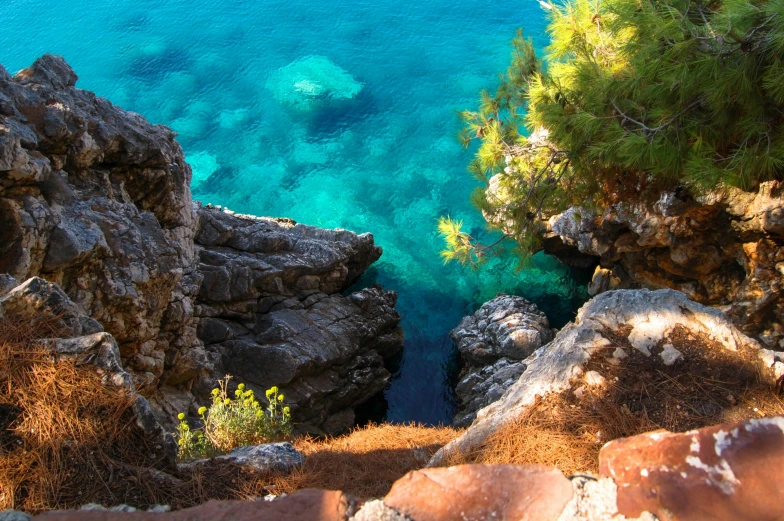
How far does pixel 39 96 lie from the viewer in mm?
7863

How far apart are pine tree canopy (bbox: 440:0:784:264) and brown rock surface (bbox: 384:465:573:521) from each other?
15.5 ft

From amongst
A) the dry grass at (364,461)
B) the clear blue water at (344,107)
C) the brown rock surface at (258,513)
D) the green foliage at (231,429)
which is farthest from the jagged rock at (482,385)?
the brown rock surface at (258,513)

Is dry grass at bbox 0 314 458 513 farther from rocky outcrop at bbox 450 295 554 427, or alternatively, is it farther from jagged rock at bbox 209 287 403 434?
rocky outcrop at bbox 450 295 554 427

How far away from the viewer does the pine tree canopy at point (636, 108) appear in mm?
5738

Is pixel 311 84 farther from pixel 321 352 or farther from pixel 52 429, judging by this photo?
pixel 52 429

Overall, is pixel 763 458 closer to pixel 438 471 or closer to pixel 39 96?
pixel 438 471

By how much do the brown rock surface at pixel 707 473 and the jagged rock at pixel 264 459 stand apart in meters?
2.73

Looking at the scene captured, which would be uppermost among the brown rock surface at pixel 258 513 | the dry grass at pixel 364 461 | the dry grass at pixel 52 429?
the dry grass at pixel 52 429

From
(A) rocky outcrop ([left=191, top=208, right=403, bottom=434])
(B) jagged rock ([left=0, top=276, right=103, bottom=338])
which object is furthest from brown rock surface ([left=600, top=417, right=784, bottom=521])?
(A) rocky outcrop ([left=191, top=208, right=403, bottom=434])

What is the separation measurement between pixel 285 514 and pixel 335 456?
3.14 meters

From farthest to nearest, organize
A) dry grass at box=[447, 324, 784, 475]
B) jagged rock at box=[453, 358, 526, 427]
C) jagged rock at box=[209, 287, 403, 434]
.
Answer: jagged rock at box=[209, 287, 403, 434], jagged rock at box=[453, 358, 526, 427], dry grass at box=[447, 324, 784, 475]

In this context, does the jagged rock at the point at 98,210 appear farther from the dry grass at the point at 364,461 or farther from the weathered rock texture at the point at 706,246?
the weathered rock texture at the point at 706,246

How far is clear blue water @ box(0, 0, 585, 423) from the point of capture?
1460 centimetres

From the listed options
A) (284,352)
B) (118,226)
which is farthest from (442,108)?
(118,226)
